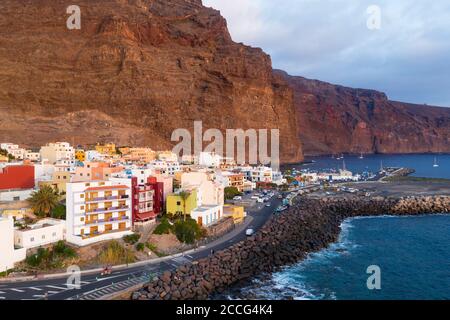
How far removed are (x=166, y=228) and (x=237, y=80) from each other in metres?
115

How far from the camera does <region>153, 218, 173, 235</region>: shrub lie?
3732cm

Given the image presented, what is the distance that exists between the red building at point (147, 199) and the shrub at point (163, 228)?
2148 millimetres

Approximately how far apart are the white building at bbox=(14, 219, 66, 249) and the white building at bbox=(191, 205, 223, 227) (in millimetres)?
13182

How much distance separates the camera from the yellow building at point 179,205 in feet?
140

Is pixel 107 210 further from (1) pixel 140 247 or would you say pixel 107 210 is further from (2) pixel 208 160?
(2) pixel 208 160

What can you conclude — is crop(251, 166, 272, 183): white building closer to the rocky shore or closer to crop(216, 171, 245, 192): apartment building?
crop(216, 171, 245, 192): apartment building

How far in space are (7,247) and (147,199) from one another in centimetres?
1491

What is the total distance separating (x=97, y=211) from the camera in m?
35.5

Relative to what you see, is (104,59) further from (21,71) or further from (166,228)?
(166,228)

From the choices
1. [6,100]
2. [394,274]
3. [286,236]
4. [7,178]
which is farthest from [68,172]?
[6,100]

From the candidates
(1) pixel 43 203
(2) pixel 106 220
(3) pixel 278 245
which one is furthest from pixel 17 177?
(3) pixel 278 245

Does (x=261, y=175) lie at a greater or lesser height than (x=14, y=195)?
greater

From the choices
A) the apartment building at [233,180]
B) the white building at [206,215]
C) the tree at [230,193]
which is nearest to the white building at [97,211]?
the white building at [206,215]

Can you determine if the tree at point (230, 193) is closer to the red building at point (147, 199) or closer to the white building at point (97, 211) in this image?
the red building at point (147, 199)
